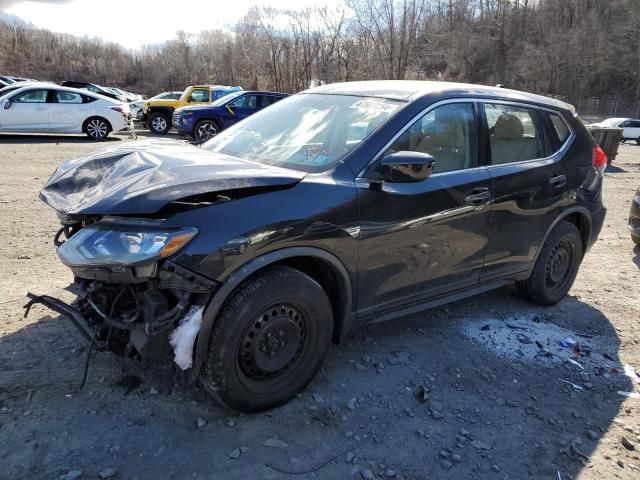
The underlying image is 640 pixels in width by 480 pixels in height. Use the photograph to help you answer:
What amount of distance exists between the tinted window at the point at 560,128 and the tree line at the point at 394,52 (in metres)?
23.2

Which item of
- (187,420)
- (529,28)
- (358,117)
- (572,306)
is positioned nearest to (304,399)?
(187,420)

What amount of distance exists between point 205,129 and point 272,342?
14.3 metres

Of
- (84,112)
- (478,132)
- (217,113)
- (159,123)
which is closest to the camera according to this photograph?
(478,132)

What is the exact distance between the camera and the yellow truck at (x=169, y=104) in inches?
779

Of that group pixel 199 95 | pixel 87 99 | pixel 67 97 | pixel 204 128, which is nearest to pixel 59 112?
pixel 67 97

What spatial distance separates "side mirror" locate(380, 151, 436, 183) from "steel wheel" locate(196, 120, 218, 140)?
13788 mm

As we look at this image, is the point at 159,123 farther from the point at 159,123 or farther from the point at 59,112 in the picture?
the point at 59,112

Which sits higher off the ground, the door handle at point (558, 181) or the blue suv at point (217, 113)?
the blue suv at point (217, 113)

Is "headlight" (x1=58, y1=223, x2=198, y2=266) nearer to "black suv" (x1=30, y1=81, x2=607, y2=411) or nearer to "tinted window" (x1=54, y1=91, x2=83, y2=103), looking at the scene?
"black suv" (x1=30, y1=81, x2=607, y2=411)

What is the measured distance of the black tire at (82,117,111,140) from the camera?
15938 millimetres

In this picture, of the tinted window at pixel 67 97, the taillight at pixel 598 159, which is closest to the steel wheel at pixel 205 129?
the tinted window at pixel 67 97

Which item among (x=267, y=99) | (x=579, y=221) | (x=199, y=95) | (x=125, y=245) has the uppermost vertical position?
(x=199, y=95)

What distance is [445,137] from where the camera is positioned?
143 inches

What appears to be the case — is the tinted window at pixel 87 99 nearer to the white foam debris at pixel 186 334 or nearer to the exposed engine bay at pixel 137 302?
the exposed engine bay at pixel 137 302
